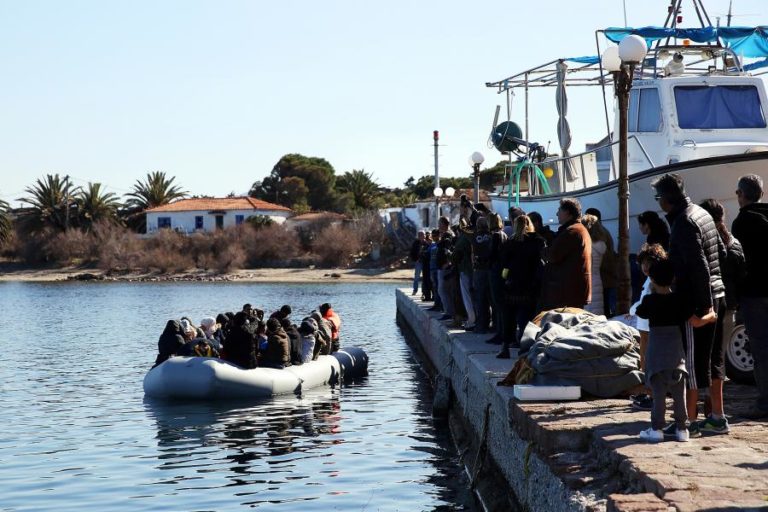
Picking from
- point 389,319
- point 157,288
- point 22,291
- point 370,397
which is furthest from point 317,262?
point 370,397

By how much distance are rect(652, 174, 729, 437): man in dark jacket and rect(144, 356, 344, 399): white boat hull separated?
37.2 ft

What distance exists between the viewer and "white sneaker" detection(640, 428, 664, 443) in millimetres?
8102

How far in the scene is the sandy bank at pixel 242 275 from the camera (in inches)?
3137

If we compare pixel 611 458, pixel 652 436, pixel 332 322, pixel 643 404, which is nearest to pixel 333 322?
pixel 332 322

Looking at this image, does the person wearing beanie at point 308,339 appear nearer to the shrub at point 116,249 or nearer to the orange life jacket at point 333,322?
the orange life jacket at point 333,322

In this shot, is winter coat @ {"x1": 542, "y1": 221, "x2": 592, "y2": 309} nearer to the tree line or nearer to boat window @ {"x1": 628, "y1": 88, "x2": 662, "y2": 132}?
boat window @ {"x1": 628, "y1": 88, "x2": 662, "y2": 132}

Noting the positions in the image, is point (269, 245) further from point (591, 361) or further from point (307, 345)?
point (591, 361)

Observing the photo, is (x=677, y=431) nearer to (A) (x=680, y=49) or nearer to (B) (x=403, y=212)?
(A) (x=680, y=49)

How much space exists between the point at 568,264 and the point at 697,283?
4.19 m

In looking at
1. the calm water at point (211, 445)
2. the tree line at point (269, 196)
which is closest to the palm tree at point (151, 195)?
the tree line at point (269, 196)

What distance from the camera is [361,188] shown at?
11319cm

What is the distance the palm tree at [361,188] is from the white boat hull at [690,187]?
9177 cm

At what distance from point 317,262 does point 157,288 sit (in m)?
15.3

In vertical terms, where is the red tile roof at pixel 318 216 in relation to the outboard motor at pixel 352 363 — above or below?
above
